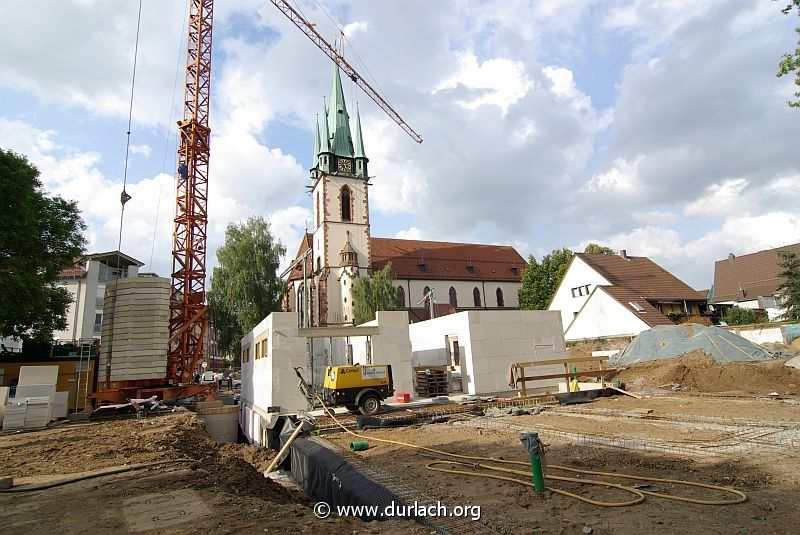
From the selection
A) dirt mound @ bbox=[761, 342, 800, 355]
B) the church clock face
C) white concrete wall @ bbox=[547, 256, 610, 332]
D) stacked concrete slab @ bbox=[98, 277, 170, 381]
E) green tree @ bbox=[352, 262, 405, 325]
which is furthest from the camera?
the church clock face

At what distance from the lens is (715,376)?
18.0m

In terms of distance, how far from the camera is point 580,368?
2752 centimetres

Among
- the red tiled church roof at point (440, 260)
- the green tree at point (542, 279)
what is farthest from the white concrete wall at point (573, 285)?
the red tiled church roof at point (440, 260)

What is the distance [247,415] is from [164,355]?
204 inches

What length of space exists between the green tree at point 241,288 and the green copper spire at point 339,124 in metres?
14.2

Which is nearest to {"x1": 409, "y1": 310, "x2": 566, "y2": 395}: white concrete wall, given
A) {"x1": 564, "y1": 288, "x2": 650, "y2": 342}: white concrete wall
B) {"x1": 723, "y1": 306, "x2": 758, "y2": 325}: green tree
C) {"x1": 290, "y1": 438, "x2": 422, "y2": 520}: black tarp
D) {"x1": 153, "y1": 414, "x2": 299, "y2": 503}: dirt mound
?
{"x1": 153, "y1": 414, "x2": 299, "y2": 503}: dirt mound

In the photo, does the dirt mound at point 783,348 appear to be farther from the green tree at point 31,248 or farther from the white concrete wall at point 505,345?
the green tree at point 31,248

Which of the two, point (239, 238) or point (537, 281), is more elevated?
point (239, 238)

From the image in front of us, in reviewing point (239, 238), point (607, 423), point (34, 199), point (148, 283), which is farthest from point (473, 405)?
point (239, 238)

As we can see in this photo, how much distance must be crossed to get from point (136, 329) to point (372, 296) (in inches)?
817

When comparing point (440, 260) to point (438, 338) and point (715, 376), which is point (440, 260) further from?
point (715, 376)

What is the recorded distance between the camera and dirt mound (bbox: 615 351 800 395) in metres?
16.7

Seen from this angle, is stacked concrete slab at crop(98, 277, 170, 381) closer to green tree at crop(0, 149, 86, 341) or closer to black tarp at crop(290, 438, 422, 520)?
green tree at crop(0, 149, 86, 341)

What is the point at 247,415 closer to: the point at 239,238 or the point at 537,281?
the point at 239,238
